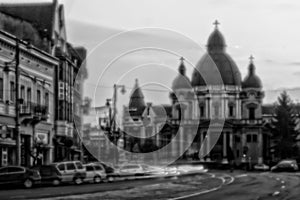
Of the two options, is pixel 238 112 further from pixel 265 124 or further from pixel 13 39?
pixel 13 39

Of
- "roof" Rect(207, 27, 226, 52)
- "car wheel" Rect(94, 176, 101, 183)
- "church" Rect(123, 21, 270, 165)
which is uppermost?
"roof" Rect(207, 27, 226, 52)

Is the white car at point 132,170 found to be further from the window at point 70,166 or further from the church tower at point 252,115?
the church tower at point 252,115

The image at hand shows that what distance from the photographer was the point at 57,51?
73688 millimetres

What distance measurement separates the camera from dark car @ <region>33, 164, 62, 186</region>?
167ft

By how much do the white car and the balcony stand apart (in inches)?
323

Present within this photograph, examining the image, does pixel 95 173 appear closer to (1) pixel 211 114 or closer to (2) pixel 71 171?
(2) pixel 71 171

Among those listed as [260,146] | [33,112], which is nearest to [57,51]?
[33,112]

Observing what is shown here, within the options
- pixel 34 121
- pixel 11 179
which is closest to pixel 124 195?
pixel 11 179

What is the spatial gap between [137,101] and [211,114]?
41.8 meters

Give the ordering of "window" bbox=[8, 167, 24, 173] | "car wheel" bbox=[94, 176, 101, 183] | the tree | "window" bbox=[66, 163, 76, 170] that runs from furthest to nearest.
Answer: the tree, "car wheel" bbox=[94, 176, 101, 183], "window" bbox=[66, 163, 76, 170], "window" bbox=[8, 167, 24, 173]

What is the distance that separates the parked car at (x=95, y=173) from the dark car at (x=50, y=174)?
3808 millimetres

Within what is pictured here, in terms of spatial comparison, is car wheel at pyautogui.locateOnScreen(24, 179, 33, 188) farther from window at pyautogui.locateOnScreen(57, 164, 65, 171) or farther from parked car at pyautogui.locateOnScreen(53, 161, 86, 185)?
window at pyautogui.locateOnScreen(57, 164, 65, 171)

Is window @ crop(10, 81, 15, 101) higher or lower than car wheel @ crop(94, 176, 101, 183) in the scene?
higher

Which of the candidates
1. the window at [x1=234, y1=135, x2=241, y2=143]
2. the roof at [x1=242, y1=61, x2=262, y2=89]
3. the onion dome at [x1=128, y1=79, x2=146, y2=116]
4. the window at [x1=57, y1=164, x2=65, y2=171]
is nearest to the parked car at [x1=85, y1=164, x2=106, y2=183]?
the window at [x1=57, y1=164, x2=65, y2=171]
